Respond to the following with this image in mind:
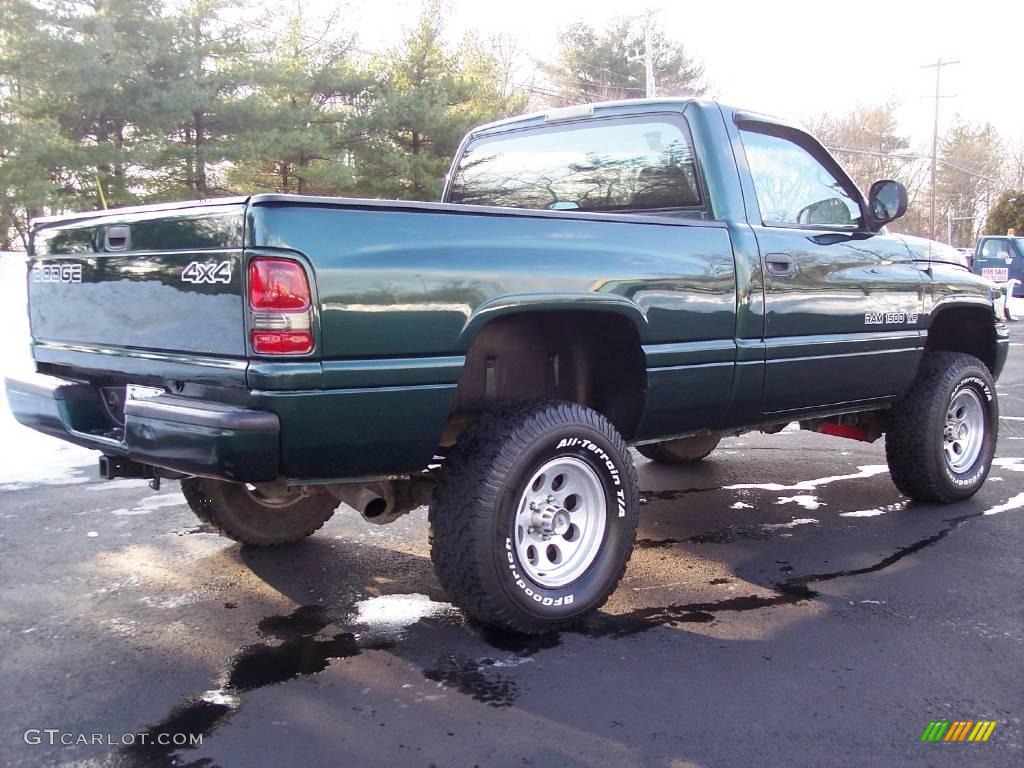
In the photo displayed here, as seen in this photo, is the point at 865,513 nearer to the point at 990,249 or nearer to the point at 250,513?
the point at 250,513

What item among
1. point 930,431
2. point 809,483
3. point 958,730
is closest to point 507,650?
point 958,730

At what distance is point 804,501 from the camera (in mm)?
5398

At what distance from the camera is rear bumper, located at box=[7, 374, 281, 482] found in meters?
Result: 2.74

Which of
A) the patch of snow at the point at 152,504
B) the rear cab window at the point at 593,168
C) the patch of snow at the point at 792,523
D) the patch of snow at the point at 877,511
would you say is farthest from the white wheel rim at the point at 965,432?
the patch of snow at the point at 152,504

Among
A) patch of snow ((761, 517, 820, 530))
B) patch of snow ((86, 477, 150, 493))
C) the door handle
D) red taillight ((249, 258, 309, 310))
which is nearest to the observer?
red taillight ((249, 258, 309, 310))

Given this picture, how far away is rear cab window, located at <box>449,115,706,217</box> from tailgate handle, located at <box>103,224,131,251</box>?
2.02m

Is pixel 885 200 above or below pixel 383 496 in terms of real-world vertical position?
above

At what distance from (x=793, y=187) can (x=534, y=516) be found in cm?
217

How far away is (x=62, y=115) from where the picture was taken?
61.1 feet

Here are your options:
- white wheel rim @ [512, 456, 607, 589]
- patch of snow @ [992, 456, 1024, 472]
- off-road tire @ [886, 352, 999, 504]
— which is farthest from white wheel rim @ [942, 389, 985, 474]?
white wheel rim @ [512, 456, 607, 589]

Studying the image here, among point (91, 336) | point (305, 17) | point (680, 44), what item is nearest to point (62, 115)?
point (305, 17)

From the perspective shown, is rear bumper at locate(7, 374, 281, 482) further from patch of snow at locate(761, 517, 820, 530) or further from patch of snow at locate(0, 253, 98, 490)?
patch of snow at locate(761, 517, 820, 530)

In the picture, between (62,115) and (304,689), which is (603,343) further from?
(62,115)

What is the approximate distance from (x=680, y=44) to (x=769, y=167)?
4214 centimetres
